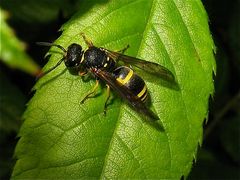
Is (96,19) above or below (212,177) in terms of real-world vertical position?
above

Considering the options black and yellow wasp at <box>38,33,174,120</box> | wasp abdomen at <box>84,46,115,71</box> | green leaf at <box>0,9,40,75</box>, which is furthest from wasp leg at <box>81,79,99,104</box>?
green leaf at <box>0,9,40,75</box>

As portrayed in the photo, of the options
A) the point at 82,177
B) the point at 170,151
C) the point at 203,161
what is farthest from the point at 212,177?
the point at 82,177

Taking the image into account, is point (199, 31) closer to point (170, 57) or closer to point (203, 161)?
point (170, 57)

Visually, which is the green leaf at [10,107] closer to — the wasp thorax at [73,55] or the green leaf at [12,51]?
the wasp thorax at [73,55]

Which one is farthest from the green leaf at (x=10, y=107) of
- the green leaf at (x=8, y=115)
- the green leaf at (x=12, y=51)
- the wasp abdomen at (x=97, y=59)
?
the green leaf at (x=12, y=51)

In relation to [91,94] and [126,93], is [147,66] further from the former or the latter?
[91,94]

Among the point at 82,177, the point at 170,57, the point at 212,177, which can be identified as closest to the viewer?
the point at 82,177
